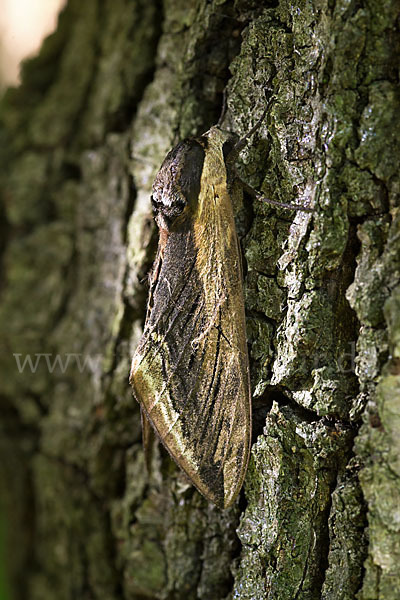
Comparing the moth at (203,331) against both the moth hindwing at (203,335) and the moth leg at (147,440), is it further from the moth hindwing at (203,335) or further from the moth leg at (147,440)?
the moth leg at (147,440)

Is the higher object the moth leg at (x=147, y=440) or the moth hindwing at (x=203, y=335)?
the moth hindwing at (x=203, y=335)

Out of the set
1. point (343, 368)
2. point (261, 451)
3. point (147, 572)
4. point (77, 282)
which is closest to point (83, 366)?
point (77, 282)

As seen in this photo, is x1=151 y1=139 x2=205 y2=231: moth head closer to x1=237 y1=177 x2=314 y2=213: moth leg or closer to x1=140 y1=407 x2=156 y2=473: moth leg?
x1=237 y1=177 x2=314 y2=213: moth leg

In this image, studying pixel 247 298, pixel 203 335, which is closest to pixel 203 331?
pixel 203 335

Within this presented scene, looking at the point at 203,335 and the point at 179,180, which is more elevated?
the point at 179,180

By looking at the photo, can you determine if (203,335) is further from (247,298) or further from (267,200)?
(267,200)

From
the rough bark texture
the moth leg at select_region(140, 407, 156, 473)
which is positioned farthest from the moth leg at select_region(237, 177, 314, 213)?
the moth leg at select_region(140, 407, 156, 473)

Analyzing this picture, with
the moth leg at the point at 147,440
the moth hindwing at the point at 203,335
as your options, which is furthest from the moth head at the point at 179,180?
the moth leg at the point at 147,440

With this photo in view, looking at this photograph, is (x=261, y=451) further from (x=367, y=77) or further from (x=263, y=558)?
(x=367, y=77)
